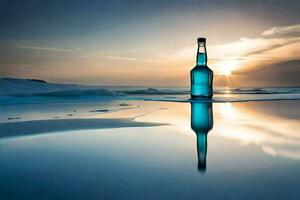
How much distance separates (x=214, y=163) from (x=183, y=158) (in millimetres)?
128

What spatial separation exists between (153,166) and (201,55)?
3.45 m

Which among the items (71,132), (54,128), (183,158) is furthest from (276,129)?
(54,128)

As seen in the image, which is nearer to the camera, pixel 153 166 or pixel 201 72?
pixel 153 166

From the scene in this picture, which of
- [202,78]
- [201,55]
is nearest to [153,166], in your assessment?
[202,78]

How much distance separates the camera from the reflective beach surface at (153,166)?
29.6 inches

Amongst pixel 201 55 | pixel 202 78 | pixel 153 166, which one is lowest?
pixel 153 166

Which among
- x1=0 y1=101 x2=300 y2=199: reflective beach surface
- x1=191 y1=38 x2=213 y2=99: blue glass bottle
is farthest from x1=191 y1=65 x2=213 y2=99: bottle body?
x1=0 y1=101 x2=300 y2=199: reflective beach surface

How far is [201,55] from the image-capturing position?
425 cm

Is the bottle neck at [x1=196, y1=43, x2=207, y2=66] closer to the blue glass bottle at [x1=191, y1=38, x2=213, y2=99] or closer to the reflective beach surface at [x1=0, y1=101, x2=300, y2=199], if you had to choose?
the blue glass bottle at [x1=191, y1=38, x2=213, y2=99]

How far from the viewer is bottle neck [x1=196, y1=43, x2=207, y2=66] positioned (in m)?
4.17

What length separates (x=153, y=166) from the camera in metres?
0.99

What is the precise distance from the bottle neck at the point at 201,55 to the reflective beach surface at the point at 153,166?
2664mm

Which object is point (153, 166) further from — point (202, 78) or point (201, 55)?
point (201, 55)

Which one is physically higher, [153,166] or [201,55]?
[201,55]
